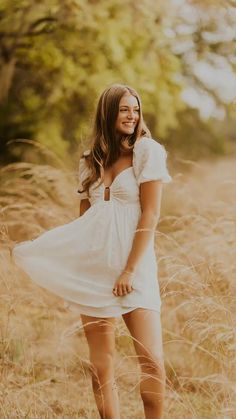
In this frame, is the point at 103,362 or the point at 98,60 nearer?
the point at 103,362

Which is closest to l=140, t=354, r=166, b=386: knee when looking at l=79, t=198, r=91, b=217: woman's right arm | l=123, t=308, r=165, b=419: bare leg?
l=123, t=308, r=165, b=419: bare leg

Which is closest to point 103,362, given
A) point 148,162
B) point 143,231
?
point 143,231

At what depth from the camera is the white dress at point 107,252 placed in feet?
8.99

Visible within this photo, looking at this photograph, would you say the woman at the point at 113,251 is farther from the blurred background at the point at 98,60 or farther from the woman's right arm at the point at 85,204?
the blurred background at the point at 98,60

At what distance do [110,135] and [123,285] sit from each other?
2.01 ft

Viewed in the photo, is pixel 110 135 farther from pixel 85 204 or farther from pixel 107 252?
pixel 107 252

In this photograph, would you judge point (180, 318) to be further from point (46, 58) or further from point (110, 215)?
point (46, 58)

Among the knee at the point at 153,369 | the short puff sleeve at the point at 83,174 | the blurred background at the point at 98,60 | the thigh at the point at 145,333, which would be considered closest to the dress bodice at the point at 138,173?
the short puff sleeve at the point at 83,174

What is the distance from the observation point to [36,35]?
9.04m

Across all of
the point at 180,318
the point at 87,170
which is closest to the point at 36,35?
the point at 180,318

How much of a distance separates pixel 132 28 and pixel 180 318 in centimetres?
455

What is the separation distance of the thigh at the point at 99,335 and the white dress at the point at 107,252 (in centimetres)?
5

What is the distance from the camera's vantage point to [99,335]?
2.83 m

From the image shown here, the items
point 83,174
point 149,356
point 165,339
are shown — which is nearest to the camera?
point 149,356
